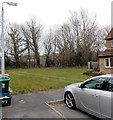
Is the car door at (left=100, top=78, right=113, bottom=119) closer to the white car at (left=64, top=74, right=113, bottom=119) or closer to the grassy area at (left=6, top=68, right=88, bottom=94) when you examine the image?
the white car at (left=64, top=74, right=113, bottom=119)

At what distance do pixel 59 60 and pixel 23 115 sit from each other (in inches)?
1169

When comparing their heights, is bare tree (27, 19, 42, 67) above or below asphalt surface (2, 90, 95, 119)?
above

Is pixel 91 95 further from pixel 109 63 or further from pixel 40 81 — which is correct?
pixel 109 63

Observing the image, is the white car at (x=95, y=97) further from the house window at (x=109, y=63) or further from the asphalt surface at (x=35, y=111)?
the house window at (x=109, y=63)

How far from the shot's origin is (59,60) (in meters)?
33.7

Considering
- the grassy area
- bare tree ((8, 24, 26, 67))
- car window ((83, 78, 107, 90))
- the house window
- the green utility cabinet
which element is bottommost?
the grassy area

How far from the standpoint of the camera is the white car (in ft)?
11.0

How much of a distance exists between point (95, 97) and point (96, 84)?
54 cm

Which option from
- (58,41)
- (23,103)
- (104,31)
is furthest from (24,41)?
(23,103)

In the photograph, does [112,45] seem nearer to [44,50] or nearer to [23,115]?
[23,115]

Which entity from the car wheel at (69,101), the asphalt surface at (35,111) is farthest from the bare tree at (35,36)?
the car wheel at (69,101)

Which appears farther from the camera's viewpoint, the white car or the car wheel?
the car wheel

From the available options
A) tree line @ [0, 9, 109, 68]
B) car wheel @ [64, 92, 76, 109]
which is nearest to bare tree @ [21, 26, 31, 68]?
tree line @ [0, 9, 109, 68]

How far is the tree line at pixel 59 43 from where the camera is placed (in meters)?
32.5
